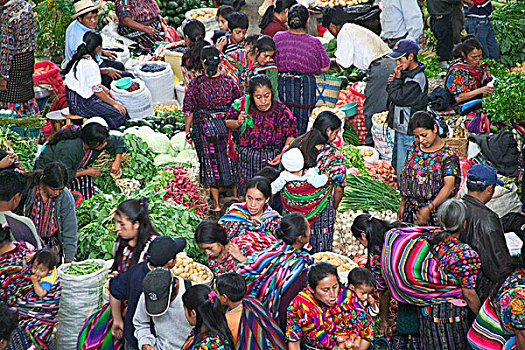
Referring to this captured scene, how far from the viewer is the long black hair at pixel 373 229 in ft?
15.1

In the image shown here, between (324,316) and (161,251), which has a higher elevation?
(161,251)

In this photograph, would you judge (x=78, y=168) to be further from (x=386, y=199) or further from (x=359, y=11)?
(x=359, y=11)

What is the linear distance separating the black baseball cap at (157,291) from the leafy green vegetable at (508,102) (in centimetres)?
375

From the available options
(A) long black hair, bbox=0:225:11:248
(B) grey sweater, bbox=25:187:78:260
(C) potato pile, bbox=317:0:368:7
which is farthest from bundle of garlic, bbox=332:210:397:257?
(C) potato pile, bbox=317:0:368:7

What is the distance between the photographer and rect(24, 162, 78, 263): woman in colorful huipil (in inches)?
203

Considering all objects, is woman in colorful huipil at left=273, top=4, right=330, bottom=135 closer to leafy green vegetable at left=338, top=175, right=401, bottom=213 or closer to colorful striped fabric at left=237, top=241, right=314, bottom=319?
leafy green vegetable at left=338, top=175, right=401, bottom=213

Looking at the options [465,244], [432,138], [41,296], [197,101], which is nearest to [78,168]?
[197,101]

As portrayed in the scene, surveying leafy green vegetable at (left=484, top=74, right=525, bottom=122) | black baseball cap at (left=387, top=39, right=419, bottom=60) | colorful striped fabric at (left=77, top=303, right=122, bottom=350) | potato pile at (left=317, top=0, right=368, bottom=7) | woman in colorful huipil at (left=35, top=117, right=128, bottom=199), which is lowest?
colorful striped fabric at (left=77, top=303, right=122, bottom=350)

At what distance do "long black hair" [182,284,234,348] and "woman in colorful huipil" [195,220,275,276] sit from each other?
1.81ft

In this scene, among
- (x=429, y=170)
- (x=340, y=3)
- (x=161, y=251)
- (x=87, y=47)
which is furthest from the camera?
(x=340, y=3)

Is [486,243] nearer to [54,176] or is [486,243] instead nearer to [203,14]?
[54,176]

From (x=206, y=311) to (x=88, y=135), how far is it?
8.34ft

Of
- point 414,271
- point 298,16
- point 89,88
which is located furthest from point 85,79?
point 414,271

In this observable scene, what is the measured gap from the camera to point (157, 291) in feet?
12.8
